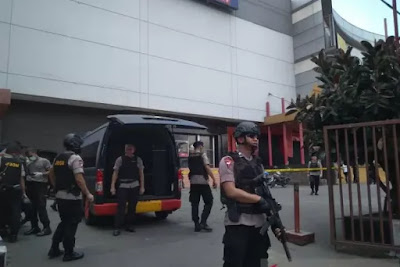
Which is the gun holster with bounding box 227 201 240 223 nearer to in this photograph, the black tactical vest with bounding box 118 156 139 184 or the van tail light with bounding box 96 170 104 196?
the black tactical vest with bounding box 118 156 139 184

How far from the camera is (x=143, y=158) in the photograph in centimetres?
902

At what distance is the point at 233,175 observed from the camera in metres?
3.54

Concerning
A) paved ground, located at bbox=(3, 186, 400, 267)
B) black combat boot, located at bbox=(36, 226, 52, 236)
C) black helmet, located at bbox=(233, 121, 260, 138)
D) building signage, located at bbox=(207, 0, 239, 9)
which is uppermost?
building signage, located at bbox=(207, 0, 239, 9)

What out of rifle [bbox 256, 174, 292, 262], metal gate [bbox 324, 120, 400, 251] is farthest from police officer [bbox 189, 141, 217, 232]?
rifle [bbox 256, 174, 292, 262]

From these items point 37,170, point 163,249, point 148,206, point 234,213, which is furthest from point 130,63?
point 234,213

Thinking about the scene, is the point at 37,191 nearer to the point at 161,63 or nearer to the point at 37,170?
the point at 37,170

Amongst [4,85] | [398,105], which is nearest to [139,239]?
[398,105]

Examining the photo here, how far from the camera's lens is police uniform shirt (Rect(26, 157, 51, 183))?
303 inches

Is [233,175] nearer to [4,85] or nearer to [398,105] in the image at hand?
[398,105]

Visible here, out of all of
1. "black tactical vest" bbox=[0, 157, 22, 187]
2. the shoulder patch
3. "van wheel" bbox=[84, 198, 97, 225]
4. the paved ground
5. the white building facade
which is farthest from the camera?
the white building facade

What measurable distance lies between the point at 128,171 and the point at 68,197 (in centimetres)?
197

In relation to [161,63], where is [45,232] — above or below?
below

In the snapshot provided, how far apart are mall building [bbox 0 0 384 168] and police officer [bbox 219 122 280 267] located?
12456 mm

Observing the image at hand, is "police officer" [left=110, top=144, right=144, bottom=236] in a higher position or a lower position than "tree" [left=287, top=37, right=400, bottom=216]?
lower
